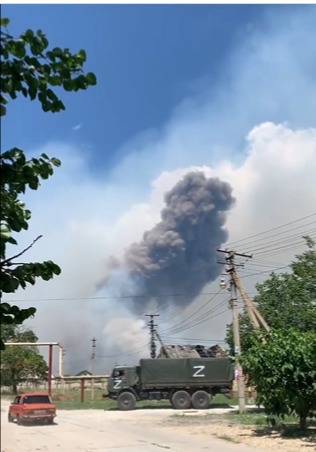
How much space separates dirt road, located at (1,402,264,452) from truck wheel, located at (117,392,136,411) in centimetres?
289

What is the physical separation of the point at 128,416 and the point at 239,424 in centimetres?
383

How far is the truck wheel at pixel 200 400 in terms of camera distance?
21.1 meters

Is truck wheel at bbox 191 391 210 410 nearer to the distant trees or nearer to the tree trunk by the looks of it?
the distant trees

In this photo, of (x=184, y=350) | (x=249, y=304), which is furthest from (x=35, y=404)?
(x=184, y=350)

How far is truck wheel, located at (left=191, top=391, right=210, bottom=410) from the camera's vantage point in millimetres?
21078

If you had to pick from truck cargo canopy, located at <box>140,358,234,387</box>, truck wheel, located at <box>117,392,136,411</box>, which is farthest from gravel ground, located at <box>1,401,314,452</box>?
truck cargo canopy, located at <box>140,358,234,387</box>

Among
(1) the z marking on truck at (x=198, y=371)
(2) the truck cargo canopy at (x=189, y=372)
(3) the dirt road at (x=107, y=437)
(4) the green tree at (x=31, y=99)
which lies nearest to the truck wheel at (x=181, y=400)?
(2) the truck cargo canopy at (x=189, y=372)

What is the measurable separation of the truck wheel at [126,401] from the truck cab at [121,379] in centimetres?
29

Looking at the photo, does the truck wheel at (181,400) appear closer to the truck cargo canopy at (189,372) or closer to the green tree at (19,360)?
the truck cargo canopy at (189,372)

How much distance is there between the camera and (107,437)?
11758 mm

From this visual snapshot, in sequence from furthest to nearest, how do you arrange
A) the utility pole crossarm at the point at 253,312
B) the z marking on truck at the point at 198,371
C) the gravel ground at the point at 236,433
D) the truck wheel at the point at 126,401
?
the z marking on truck at the point at 198,371, the truck wheel at the point at 126,401, the utility pole crossarm at the point at 253,312, the gravel ground at the point at 236,433

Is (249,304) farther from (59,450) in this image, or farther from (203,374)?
(59,450)

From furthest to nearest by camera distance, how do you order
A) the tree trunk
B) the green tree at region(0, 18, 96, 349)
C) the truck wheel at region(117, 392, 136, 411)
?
1. the truck wheel at region(117, 392, 136, 411)
2. the tree trunk
3. the green tree at region(0, 18, 96, 349)

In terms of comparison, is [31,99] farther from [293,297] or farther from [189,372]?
[189,372]
